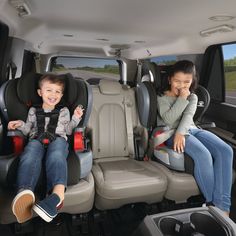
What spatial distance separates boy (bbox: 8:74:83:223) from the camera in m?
1.46

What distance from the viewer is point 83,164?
5.94 ft

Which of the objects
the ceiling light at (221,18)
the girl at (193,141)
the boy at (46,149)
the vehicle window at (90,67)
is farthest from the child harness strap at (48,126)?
the vehicle window at (90,67)

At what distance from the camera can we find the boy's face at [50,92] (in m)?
1.98

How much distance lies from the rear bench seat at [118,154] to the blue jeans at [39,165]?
1.15 feet

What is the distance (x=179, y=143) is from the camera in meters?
2.07

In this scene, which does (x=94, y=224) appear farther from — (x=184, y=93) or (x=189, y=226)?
(x=184, y=93)

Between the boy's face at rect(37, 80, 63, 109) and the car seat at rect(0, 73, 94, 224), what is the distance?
0.12 m

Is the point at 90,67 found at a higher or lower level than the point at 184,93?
higher

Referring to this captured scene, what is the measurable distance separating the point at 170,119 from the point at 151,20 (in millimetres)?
1141

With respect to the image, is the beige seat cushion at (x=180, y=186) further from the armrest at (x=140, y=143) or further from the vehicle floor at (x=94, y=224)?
the armrest at (x=140, y=143)

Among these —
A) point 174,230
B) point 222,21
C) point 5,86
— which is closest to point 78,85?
point 5,86

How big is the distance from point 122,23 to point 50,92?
145 cm

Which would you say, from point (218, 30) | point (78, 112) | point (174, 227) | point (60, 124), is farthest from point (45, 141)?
point (218, 30)

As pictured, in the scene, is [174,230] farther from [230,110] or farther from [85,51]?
[85,51]
